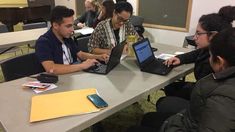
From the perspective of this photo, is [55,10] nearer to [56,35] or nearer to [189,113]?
[56,35]

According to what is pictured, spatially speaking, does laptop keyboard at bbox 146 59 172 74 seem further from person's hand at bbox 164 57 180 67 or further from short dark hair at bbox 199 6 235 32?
short dark hair at bbox 199 6 235 32

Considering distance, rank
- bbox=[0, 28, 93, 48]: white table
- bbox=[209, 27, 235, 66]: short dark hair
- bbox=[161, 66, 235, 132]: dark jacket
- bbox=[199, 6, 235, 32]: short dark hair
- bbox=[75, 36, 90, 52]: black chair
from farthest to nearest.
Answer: bbox=[0, 28, 93, 48]: white table < bbox=[75, 36, 90, 52]: black chair < bbox=[199, 6, 235, 32]: short dark hair < bbox=[209, 27, 235, 66]: short dark hair < bbox=[161, 66, 235, 132]: dark jacket

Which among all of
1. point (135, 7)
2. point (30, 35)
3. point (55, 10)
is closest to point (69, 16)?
point (55, 10)

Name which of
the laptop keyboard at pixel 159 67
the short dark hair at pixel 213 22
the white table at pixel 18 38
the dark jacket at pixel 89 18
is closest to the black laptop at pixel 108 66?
the laptop keyboard at pixel 159 67

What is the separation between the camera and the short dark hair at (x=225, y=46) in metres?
0.99

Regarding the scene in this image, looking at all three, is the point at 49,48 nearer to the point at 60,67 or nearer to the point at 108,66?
the point at 60,67

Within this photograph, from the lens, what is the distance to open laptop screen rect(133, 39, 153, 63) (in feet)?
5.88

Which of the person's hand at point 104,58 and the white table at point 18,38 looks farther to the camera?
the white table at point 18,38

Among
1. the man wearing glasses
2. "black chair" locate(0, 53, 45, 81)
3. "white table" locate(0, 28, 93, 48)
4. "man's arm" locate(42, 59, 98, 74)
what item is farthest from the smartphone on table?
"white table" locate(0, 28, 93, 48)

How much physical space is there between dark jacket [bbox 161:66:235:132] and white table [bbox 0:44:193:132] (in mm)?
313

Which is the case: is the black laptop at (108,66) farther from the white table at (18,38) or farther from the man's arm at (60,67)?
the white table at (18,38)

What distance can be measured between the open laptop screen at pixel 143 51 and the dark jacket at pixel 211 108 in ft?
2.29

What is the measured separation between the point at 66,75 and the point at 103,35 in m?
0.77

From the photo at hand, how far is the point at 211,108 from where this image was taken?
0.90m
